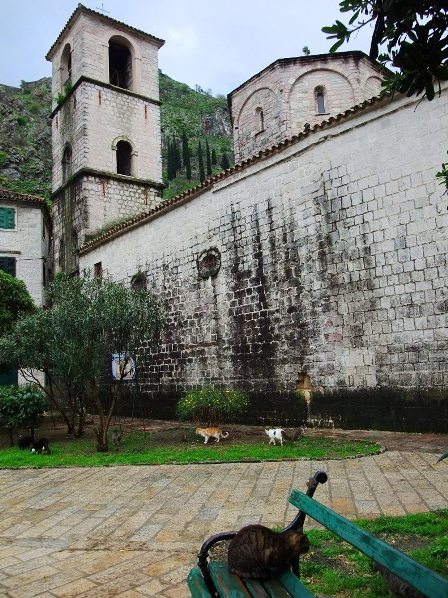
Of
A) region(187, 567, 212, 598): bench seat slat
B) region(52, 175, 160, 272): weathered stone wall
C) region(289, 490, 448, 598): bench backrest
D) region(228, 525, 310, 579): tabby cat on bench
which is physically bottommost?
region(187, 567, 212, 598): bench seat slat

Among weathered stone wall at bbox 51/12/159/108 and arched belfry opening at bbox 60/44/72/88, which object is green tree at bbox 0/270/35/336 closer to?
weathered stone wall at bbox 51/12/159/108

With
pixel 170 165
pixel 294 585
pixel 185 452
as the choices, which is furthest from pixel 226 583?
pixel 170 165

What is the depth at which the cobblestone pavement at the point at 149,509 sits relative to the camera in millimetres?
3397

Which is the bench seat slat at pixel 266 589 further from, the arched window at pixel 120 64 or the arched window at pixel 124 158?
the arched window at pixel 120 64

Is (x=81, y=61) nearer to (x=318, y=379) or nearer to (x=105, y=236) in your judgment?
(x=105, y=236)

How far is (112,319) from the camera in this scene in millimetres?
9344

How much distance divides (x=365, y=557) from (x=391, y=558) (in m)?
2.10

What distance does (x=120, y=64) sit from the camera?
78.4 ft

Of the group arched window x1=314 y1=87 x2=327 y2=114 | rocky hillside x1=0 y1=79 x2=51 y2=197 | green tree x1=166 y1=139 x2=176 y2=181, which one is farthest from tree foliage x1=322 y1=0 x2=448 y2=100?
green tree x1=166 y1=139 x2=176 y2=181

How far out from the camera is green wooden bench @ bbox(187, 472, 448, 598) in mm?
1524

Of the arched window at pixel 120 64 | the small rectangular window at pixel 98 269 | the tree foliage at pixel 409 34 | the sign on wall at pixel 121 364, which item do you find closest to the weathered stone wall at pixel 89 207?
the small rectangular window at pixel 98 269

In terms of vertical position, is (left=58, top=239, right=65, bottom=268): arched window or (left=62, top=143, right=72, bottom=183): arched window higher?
(left=62, top=143, right=72, bottom=183): arched window

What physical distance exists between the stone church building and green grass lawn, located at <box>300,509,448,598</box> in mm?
5116

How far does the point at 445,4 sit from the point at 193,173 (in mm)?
66533
